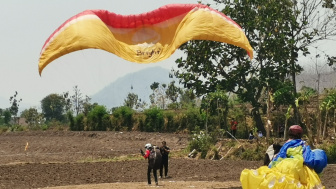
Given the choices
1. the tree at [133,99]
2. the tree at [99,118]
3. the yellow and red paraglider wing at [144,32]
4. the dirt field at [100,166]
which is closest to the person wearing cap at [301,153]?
the yellow and red paraglider wing at [144,32]

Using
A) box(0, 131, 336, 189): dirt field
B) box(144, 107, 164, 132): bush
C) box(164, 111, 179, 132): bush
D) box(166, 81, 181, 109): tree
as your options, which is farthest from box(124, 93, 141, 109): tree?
box(0, 131, 336, 189): dirt field

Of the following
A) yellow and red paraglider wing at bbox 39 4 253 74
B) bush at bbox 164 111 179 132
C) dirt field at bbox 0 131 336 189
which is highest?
yellow and red paraglider wing at bbox 39 4 253 74

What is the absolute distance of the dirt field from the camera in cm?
2267

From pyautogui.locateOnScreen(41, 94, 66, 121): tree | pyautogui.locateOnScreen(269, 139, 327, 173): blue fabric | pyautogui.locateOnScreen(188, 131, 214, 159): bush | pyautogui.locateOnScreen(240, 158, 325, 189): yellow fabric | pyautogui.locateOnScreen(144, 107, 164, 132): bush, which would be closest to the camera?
pyautogui.locateOnScreen(240, 158, 325, 189): yellow fabric

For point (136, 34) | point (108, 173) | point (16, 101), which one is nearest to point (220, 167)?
point (108, 173)

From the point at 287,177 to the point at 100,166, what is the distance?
19.1 meters

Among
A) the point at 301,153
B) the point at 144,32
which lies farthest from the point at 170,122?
the point at 301,153

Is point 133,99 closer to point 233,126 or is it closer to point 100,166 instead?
point 233,126

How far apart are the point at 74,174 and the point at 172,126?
22.7 m

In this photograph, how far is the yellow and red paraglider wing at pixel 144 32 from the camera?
49.4 ft

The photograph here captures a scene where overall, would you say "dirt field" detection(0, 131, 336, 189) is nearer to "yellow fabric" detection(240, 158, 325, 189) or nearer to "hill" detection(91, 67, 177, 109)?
"hill" detection(91, 67, 177, 109)

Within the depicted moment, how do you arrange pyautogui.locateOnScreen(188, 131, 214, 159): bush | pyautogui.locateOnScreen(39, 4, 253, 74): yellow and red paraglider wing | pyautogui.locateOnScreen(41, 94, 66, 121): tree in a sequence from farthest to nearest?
1. pyautogui.locateOnScreen(41, 94, 66, 121): tree
2. pyautogui.locateOnScreen(188, 131, 214, 159): bush
3. pyautogui.locateOnScreen(39, 4, 253, 74): yellow and red paraglider wing

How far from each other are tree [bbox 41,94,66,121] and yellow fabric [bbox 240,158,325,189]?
78.1 m

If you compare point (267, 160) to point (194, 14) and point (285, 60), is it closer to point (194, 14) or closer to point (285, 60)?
point (194, 14)
